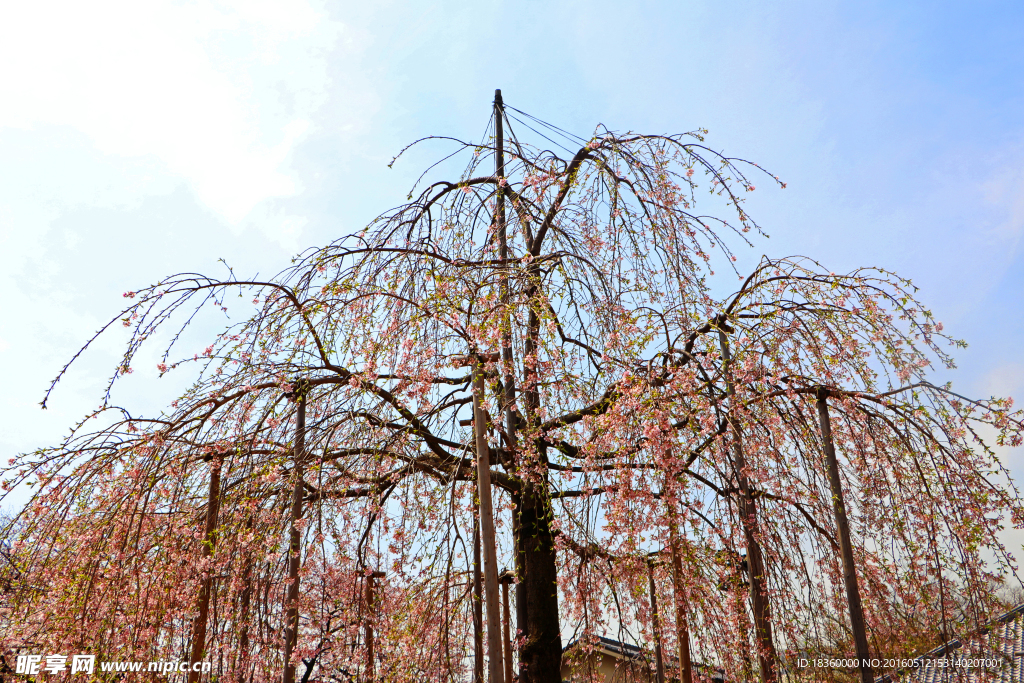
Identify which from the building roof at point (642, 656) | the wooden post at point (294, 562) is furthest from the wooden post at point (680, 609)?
the wooden post at point (294, 562)

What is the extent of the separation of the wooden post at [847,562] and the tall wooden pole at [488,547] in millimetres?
2270

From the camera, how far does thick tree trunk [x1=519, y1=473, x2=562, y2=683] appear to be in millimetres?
5477

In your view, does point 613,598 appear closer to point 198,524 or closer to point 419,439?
point 419,439

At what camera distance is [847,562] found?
13.9 ft

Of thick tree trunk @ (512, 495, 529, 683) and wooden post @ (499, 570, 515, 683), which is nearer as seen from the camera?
wooden post @ (499, 570, 515, 683)

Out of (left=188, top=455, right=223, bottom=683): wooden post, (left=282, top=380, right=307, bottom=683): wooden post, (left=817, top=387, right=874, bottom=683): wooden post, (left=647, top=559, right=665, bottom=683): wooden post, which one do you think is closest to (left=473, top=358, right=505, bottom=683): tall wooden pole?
(left=282, top=380, right=307, bottom=683): wooden post

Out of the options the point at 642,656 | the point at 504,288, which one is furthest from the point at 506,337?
the point at 642,656

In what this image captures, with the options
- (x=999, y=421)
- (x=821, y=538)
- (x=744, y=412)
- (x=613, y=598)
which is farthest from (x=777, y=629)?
(x=999, y=421)

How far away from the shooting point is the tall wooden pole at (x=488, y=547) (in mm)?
3477

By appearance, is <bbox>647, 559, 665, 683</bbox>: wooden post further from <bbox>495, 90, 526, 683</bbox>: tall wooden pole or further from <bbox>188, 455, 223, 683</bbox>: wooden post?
<bbox>188, 455, 223, 683</bbox>: wooden post

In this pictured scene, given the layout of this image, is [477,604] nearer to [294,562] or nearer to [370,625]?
[294,562]

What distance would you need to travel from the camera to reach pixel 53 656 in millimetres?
4027

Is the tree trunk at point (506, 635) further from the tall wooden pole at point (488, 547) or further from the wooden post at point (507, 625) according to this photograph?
the tall wooden pole at point (488, 547)

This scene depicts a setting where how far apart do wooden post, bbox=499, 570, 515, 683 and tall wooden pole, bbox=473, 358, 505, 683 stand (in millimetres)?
1466
